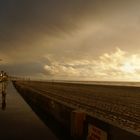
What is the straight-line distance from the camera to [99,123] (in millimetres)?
15461

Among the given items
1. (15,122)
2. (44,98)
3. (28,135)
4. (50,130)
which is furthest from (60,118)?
(44,98)

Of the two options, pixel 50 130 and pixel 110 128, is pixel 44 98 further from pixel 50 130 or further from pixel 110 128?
pixel 110 128

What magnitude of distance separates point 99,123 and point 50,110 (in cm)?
1452

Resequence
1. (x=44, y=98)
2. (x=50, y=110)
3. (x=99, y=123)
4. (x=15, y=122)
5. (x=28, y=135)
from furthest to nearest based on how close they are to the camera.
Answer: (x=44, y=98) → (x=50, y=110) → (x=15, y=122) → (x=28, y=135) → (x=99, y=123)

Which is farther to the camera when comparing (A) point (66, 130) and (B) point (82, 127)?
(A) point (66, 130)

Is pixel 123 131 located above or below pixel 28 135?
above

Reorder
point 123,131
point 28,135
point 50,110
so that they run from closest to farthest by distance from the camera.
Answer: point 123,131 → point 28,135 → point 50,110

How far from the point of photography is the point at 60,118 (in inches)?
961

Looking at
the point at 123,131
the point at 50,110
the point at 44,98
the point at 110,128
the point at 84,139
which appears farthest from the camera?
the point at 44,98

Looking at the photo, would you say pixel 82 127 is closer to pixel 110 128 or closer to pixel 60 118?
pixel 110 128

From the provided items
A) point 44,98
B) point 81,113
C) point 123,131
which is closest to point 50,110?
point 44,98

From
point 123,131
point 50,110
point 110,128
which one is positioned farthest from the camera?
point 50,110

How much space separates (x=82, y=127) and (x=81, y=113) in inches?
34.1

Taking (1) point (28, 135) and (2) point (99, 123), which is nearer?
(2) point (99, 123)
